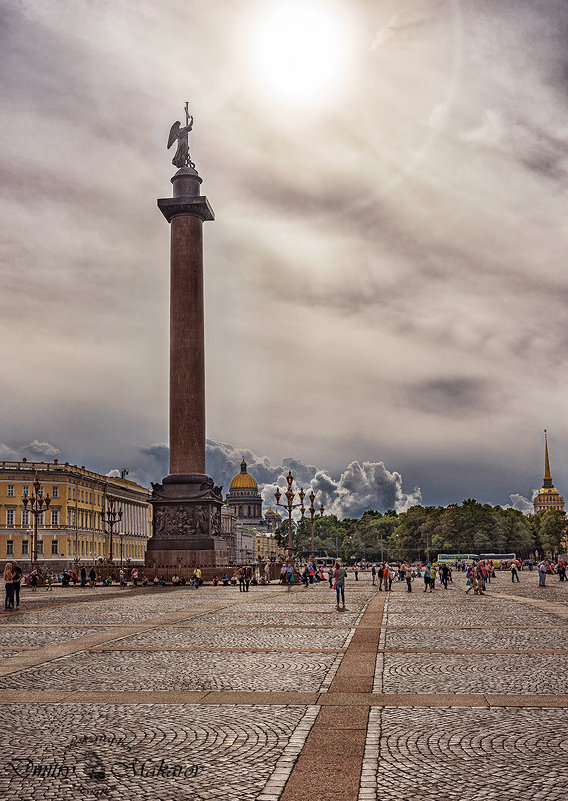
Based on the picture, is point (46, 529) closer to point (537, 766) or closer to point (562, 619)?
point (562, 619)

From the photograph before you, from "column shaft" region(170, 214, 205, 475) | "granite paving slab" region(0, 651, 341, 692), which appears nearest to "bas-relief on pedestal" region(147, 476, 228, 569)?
"column shaft" region(170, 214, 205, 475)

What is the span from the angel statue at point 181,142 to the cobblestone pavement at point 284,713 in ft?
181

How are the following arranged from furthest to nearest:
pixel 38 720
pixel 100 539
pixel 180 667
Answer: pixel 100 539 < pixel 180 667 < pixel 38 720

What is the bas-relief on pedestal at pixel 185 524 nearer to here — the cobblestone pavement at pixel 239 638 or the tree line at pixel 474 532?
the cobblestone pavement at pixel 239 638

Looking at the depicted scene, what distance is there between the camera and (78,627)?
82.6 feet

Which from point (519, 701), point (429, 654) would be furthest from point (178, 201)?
point (519, 701)

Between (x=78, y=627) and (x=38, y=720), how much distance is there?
44.8 feet

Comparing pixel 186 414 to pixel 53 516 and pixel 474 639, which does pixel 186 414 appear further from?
pixel 53 516

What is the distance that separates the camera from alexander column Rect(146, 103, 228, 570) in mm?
63344

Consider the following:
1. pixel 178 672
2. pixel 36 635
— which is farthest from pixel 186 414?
pixel 178 672

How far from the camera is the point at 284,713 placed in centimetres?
1220

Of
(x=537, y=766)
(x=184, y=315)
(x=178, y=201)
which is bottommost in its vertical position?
(x=537, y=766)

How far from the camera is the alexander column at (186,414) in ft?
208

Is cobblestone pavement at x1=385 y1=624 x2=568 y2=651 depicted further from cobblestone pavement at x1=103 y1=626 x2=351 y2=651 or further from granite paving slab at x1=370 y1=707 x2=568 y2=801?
granite paving slab at x1=370 y1=707 x2=568 y2=801
